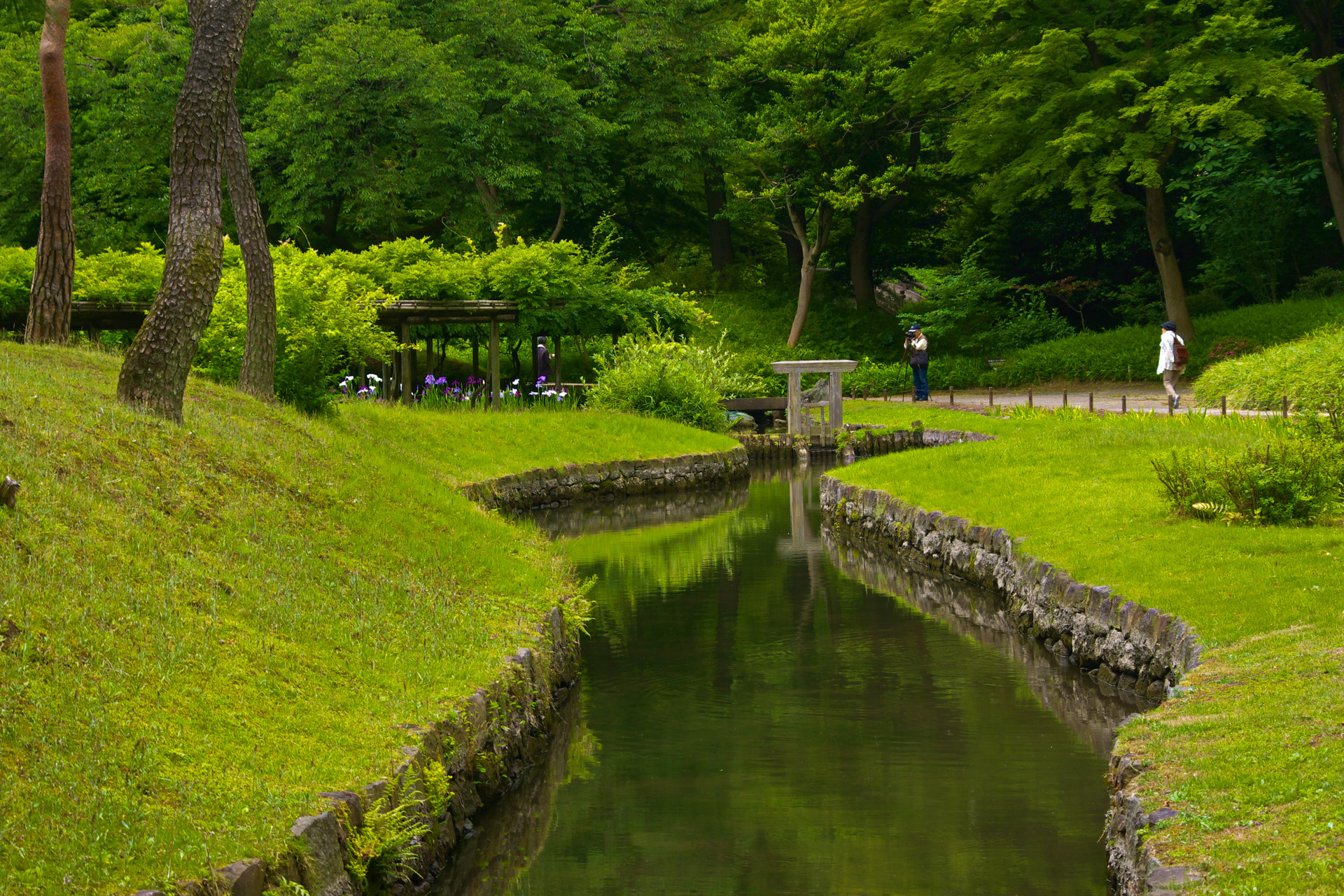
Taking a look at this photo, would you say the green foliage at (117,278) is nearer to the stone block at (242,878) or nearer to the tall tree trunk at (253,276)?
the tall tree trunk at (253,276)

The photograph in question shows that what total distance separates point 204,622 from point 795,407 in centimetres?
2667

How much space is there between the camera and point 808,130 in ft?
147

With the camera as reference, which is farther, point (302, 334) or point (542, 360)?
point (542, 360)

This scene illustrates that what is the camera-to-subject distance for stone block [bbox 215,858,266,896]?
17.9 feet

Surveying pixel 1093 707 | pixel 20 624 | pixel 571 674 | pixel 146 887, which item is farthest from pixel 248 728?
pixel 1093 707

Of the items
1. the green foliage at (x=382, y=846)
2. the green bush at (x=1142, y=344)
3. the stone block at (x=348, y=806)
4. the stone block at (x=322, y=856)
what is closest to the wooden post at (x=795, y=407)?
the green bush at (x=1142, y=344)

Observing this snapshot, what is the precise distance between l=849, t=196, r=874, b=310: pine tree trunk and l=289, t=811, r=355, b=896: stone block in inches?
1739

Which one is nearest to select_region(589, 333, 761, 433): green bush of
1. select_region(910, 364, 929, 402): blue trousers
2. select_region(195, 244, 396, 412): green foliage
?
select_region(910, 364, 929, 402): blue trousers

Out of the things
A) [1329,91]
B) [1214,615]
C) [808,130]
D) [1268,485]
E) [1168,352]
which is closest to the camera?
[1214,615]

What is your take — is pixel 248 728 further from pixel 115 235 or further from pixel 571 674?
pixel 115 235

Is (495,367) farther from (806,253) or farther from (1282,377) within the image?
(806,253)

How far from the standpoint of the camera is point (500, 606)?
11.6 meters

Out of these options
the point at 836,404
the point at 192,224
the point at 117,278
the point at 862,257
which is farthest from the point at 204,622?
the point at 862,257

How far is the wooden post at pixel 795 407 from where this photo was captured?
34219mm
